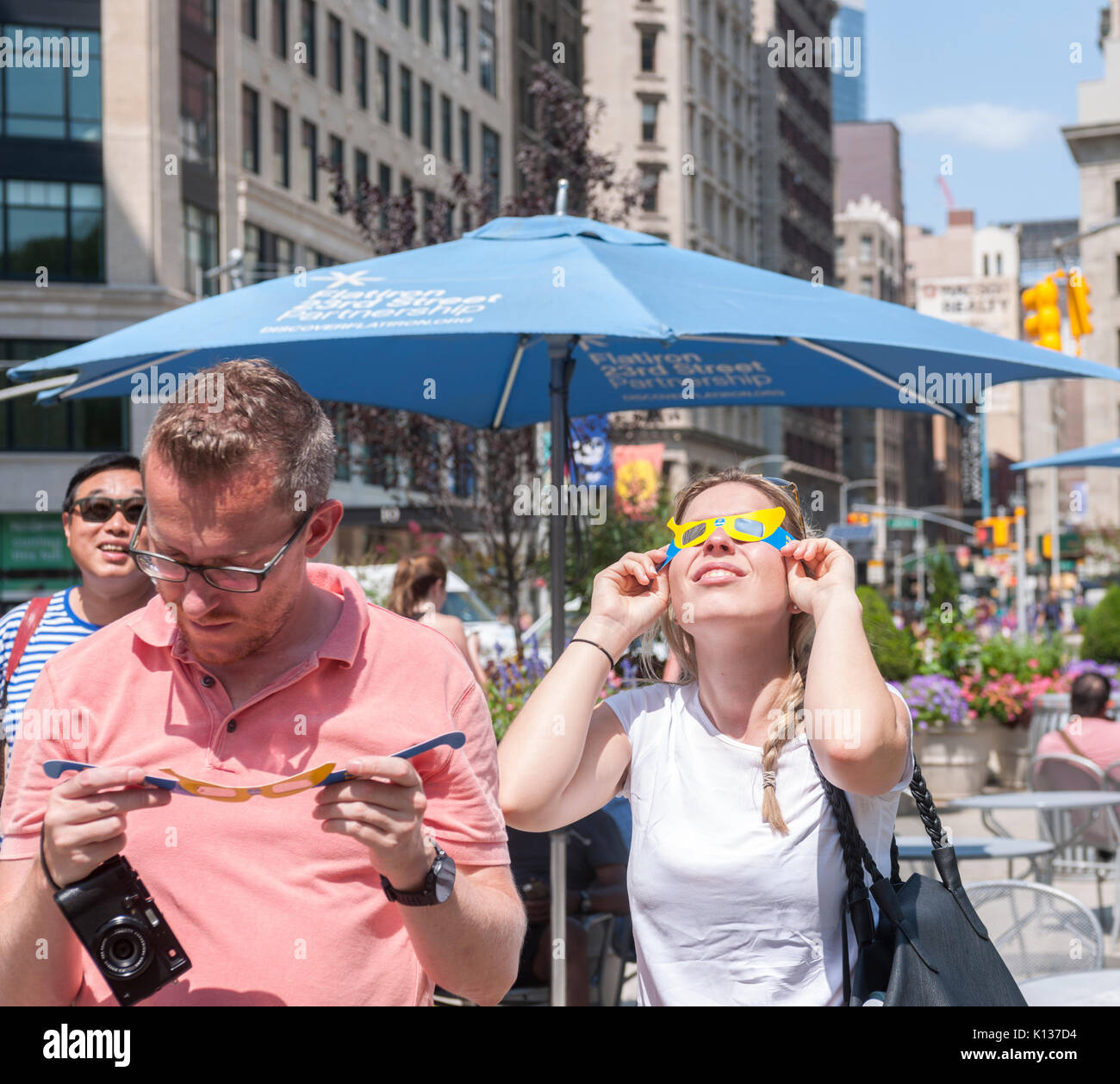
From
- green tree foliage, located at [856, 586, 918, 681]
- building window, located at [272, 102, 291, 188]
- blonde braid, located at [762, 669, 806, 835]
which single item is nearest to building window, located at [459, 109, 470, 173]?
building window, located at [272, 102, 291, 188]

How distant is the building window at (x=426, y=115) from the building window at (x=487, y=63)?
3.95 meters

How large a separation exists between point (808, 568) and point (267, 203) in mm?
38726

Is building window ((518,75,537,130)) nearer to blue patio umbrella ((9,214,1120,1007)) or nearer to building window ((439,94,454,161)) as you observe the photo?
building window ((439,94,454,161))

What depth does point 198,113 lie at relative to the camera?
37500 millimetres

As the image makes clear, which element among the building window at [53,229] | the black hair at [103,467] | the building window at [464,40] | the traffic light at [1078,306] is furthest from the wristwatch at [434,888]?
the building window at [464,40]

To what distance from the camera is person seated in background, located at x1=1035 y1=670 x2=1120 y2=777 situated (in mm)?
8164

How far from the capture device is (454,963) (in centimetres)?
220

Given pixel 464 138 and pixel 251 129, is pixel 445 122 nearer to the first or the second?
pixel 464 138

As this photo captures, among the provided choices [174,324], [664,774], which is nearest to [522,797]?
[664,774]

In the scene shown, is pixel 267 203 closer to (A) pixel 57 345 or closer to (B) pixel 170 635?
(A) pixel 57 345

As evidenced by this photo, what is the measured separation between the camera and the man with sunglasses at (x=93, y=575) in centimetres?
419

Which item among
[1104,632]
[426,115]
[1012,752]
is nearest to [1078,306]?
[1012,752]

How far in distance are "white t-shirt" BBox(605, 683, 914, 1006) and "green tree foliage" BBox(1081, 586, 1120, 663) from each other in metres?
20.4
